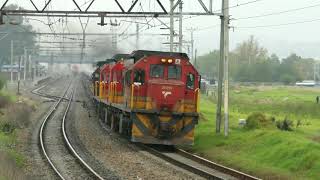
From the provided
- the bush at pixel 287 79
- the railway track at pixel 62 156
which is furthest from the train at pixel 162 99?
the bush at pixel 287 79

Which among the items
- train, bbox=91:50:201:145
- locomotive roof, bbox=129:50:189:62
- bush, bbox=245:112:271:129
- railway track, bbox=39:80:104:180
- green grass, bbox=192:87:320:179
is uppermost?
locomotive roof, bbox=129:50:189:62

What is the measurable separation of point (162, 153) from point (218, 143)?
2606 millimetres

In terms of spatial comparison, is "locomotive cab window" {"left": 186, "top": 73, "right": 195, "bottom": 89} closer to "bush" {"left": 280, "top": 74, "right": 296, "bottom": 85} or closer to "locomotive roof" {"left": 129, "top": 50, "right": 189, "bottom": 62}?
"locomotive roof" {"left": 129, "top": 50, "right": 189, "bottom": 62}

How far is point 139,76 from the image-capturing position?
2288 cm

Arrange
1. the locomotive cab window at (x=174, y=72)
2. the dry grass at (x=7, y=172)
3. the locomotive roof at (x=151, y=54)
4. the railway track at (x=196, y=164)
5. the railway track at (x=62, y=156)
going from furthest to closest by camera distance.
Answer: the locomotive roof at (x=151, y=54)
the locomotive cab window at (x=174, y=72)
the railway track at (x=62, y=156)
the railway track at (x=196, y=164)
the dry grass at (x=7, y=172)

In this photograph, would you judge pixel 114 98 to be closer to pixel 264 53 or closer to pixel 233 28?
pixel 233 28

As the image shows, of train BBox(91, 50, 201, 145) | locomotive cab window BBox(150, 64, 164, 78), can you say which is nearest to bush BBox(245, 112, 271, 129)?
train BBox(91, 50, 201, 145)

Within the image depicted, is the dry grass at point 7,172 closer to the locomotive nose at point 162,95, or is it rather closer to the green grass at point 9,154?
the green grass at point 9,154

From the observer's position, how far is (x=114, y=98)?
1120 inches

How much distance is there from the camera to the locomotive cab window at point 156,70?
23.1m

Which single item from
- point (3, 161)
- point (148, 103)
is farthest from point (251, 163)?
point (3, 161)

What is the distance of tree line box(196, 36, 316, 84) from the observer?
392ft

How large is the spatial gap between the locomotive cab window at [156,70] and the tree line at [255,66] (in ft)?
286

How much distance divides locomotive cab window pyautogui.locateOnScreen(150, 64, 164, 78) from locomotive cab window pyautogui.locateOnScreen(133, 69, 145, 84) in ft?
1.28
